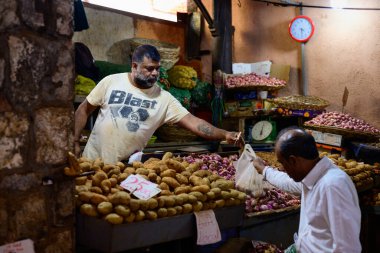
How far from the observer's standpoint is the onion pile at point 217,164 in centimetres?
462

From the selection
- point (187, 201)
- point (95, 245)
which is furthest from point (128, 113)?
point (95, 245)

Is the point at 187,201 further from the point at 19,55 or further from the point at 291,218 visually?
the point at 291,218

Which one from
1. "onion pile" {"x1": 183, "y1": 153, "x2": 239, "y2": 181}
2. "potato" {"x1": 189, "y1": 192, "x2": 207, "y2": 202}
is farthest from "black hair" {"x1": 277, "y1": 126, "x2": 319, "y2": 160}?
"onion pile" {"x1": 183, "y1": 153, "x2": 239, "y2": 181}

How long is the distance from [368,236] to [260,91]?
3.61 m

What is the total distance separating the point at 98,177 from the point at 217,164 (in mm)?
2353

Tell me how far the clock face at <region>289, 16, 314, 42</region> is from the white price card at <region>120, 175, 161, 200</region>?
744 cm

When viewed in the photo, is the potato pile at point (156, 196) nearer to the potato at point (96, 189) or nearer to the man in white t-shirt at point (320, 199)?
the potato at point (96, 189)

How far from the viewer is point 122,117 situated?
4355 millimetres

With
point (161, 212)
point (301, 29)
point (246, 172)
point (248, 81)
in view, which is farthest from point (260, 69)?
point (161, 212)

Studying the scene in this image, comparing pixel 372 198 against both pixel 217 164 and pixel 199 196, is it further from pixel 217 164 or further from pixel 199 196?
pixel 199 196

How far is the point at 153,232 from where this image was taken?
2.60 meters

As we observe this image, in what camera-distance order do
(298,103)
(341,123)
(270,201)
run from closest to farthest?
(270,201)
(341,123)
(298,103)

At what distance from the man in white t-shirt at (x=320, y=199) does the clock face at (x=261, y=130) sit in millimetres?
5232

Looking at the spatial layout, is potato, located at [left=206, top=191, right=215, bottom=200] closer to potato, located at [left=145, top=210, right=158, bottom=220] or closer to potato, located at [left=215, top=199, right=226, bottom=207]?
potato, located at [left=215, top=199, right=226, bottom=207]
